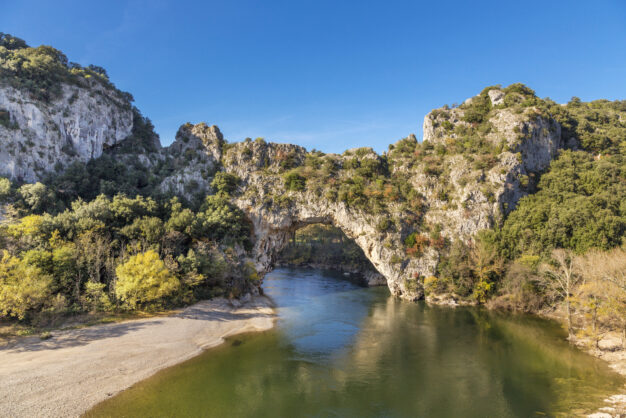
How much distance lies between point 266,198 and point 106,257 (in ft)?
80.4

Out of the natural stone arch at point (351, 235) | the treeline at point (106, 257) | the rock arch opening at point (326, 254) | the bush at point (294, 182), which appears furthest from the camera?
the rock arch opening at point (326, 254)

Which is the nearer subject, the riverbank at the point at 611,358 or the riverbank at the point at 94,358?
the riverbank at the point at 94,358

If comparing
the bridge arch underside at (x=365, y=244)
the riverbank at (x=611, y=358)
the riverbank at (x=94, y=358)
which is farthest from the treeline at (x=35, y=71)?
the riverbank at (x=611, y=358)

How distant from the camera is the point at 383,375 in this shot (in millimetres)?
21141

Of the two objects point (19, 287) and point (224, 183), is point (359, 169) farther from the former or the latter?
point (19, 287)

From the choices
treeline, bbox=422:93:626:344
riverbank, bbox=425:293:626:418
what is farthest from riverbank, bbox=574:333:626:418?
treeline, bbox=422:93:626:344

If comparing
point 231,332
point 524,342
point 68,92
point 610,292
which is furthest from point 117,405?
point 68,92

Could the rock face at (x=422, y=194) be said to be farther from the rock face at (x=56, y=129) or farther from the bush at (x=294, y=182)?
the rock face at (x=56, y=129)

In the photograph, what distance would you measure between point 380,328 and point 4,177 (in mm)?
53358

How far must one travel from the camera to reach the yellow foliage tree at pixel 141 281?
1147 inches

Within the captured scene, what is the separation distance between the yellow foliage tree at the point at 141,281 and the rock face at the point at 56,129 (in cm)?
2925

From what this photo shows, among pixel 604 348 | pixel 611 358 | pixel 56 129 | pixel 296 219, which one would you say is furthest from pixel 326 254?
pixel 611 358

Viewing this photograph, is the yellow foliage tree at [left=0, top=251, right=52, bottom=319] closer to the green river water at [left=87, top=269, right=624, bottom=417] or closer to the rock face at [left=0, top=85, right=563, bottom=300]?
the green river water at [left=87, top=269, right=624, bottom=417]

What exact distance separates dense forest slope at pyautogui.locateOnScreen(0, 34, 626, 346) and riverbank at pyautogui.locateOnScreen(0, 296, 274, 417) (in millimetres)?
4405
